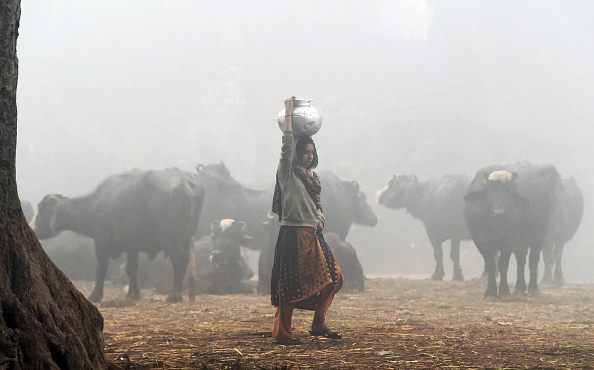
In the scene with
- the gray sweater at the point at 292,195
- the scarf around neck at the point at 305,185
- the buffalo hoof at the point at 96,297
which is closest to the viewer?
the gray sweater at the point at 292,195

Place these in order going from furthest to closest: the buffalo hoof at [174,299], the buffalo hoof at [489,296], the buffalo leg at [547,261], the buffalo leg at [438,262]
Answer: the buffalo leg at [438,262] → the buffalo leg at [547,261] → the buffalo hoof at [489,296] → the buffalo hoof at [174,299]

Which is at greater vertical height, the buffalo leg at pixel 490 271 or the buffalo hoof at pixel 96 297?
the buffalo leg at pixel 490 271

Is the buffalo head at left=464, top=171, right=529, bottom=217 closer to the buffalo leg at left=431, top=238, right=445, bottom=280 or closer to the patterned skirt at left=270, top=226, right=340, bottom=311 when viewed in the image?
the buffalo leg at left=431, top=238, right=445, bottom=280

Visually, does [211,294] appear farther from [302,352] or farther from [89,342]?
[89,342]

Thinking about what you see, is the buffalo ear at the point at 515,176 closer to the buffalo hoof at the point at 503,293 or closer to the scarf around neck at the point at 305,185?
the buffalo hoof at the point at 503,293

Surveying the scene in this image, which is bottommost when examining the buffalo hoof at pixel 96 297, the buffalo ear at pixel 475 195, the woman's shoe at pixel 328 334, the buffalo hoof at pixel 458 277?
the buffalo hoof at pixel 96 297

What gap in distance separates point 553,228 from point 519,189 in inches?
192

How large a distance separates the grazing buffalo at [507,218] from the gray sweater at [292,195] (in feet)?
20.9

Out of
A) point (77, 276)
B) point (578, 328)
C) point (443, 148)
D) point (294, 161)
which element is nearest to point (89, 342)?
point (294, 161)

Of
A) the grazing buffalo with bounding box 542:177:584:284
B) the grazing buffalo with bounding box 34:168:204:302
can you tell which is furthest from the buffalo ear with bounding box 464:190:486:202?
the grazing buffalo with bounding box 34:168:204:302

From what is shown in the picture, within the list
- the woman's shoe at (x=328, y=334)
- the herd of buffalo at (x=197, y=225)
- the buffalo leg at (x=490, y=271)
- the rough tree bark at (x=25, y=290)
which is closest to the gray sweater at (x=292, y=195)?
the woman's shoe at (x=328, y=334)

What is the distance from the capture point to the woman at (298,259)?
5.54 m

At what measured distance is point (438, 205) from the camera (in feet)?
58.9

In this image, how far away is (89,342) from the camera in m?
3.49
